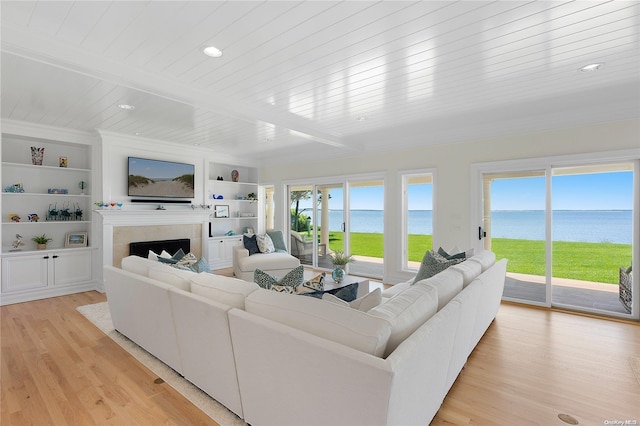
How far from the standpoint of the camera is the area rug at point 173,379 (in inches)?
78.0

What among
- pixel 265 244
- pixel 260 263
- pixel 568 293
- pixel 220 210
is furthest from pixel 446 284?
pixel 220 210

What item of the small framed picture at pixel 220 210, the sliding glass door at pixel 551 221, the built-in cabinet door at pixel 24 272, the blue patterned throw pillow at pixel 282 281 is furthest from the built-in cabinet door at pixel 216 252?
the sliding glass door at pixel 551 221

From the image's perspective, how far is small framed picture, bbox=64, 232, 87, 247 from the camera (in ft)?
16.8

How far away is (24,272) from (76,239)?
82cm

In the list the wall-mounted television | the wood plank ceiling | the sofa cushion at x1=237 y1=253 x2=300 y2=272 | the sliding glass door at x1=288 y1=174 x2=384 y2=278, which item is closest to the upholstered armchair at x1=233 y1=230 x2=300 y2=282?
the sofa cushion at x1=237 y1=253 x2=300 y2=272

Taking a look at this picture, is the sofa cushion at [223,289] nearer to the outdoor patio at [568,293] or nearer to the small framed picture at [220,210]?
the outdoor patio at [568,293]

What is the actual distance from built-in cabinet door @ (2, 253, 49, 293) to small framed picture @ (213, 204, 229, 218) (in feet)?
9.89

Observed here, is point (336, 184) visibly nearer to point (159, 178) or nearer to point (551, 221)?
point (159, 178)

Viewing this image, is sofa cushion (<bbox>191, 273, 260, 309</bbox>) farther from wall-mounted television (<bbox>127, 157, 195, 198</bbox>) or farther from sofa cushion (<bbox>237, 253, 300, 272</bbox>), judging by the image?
wall-mounted television (<bbox>127, 157, 195, 198</bbox>)

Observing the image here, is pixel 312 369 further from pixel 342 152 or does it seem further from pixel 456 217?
pixel 342 152

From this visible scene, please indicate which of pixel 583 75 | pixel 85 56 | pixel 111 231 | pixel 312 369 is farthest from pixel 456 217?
pixel 111 231

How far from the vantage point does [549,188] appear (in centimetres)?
425

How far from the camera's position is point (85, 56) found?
2523 millimetres

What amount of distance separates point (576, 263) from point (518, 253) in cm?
192
